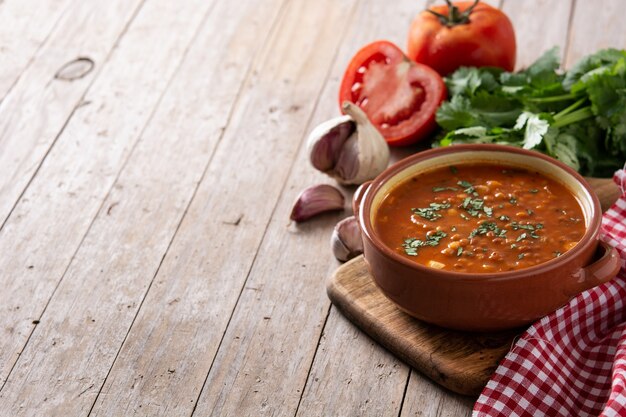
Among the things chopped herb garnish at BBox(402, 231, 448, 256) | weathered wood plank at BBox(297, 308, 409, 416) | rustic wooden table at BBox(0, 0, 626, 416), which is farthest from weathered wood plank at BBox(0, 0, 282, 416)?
chopped herb garnish at BBox(402, 231, 448, 256)

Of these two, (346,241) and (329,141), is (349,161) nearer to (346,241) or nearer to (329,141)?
(329,141)

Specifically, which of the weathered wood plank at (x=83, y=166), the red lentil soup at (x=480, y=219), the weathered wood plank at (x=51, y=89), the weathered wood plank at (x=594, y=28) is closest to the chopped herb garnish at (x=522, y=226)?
the red lentil soup at (x=480, y=219)

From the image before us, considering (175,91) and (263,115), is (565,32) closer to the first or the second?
(263,115)

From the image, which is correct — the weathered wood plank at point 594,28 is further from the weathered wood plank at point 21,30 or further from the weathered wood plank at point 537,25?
the weathered wood plank at point 21,30

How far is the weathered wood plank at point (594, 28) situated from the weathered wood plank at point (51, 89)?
1.45m

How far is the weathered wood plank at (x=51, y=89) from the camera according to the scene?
A: 264 cm

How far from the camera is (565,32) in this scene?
10.0ft

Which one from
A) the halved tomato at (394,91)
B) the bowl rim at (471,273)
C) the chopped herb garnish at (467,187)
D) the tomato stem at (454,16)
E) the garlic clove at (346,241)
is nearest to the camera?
the bowl rim at (471,273)

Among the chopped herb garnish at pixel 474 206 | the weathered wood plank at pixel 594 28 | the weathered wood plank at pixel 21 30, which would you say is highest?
the chopped herb garnish at pixel 474 206

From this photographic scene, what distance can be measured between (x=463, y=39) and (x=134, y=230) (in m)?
1.02

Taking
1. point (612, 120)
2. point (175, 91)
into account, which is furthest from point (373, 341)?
point (175, 91)

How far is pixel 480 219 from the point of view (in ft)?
6.31

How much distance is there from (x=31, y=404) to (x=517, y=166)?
1.10 meters

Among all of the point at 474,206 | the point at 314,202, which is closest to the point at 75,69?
the point at 314,202
